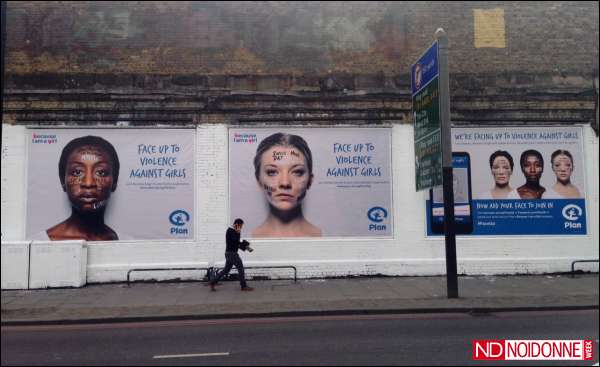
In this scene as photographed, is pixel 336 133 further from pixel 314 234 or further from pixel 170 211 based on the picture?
pixel 170 211

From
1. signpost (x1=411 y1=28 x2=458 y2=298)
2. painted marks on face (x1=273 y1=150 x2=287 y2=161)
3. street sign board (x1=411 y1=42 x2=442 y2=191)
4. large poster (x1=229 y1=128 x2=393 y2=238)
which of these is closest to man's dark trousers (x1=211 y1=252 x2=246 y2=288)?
large poster (x1=229 y1=128 x2=393 y2=238)

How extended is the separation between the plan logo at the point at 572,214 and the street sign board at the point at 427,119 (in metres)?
4.54

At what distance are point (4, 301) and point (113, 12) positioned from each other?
7965 millimetres

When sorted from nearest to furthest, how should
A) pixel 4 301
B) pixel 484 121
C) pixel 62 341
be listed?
pixel 62 341 → pixel 4 301 → pixel 484 121

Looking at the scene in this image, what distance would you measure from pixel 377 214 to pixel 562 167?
539 cm

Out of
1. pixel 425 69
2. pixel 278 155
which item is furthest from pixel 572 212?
pixel 278 155

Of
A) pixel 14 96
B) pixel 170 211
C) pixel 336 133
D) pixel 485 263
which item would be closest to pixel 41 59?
pixel 14 96

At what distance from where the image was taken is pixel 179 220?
13.6 metres

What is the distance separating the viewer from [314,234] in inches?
543

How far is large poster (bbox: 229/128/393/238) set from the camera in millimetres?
13797

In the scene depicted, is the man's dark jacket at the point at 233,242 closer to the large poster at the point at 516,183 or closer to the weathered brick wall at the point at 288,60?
the weathered brick wall at the point at 288,60

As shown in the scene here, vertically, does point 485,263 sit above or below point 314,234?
below

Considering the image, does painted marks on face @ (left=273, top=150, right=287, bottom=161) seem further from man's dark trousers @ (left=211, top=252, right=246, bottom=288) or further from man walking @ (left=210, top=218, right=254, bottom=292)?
man's dark trousers @ (left=211, top=252, right=246, bottom=288)

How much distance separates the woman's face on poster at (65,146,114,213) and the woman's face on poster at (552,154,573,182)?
39.9 ft
